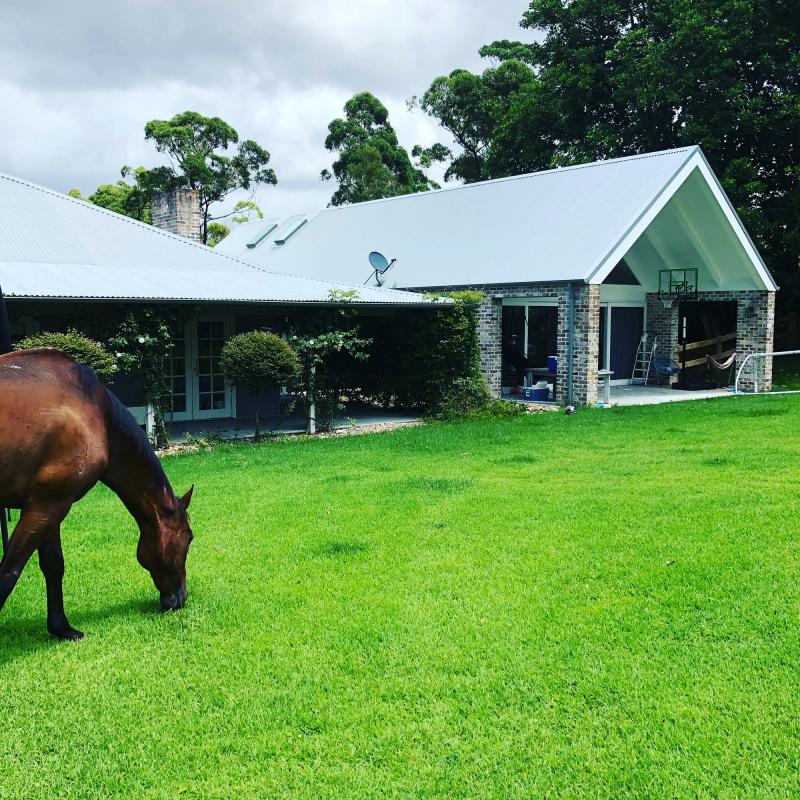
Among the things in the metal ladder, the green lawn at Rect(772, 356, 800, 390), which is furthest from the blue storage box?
the green lawn at Rect(772, 356, 800, 390)

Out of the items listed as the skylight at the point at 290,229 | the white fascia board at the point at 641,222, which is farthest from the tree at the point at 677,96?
the skylight at the point at 290,229

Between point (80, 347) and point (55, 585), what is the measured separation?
673 cm

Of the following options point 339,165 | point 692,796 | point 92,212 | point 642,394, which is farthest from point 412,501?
point 339,165

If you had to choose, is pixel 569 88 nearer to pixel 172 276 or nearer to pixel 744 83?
pixel 744 83

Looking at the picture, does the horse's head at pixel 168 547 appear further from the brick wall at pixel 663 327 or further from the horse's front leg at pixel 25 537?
the brick wall at pixel 663 327

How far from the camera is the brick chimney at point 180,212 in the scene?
62.5 feet

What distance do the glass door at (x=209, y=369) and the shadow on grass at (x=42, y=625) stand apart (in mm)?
9642

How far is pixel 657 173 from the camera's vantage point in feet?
58.6

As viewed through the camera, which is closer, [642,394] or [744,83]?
[642,394]

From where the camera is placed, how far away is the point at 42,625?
17.0ft

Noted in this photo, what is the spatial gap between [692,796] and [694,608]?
6.49ft

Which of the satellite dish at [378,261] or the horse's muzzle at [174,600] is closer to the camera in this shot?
the horse's muzzle at [174,600]

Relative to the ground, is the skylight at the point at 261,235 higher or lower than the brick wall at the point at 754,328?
higher

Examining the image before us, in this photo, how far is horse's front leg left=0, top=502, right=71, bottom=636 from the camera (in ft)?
14.1
